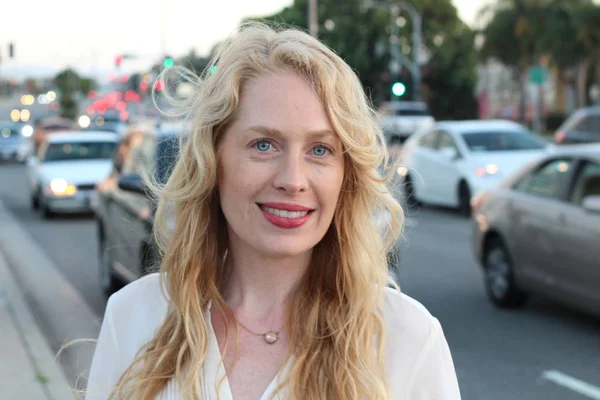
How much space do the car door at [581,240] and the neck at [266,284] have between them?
18.3 ft

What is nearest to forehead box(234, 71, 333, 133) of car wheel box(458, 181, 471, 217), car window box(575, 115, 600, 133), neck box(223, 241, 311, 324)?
neck box(223, 241, 311, 324)

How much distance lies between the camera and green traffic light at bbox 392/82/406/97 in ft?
61.7

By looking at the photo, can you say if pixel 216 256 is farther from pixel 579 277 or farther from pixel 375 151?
pixel 579 277

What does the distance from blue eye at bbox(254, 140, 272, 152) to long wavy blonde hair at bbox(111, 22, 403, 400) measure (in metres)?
0.09

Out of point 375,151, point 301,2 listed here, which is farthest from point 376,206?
point 301,2

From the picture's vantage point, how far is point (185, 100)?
7.84ft

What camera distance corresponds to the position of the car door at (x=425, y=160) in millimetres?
18078

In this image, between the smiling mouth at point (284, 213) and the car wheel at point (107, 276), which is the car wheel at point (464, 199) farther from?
the smiling mouth at point (284, 213)

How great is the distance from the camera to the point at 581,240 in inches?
298

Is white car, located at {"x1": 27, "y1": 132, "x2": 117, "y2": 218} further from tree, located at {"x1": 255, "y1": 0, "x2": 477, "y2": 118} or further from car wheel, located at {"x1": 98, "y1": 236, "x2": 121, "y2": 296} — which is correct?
tree, located at {"x1": 255, "y1": 0, "x2": 477, "y2": 118}

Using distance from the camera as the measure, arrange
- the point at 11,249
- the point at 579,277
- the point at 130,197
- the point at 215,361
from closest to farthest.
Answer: the point at 215,361 < the point at 579,277 < the point at 130,197 < the point at 11,249

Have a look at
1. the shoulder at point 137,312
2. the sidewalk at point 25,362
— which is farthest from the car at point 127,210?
the shoulder at point 137,312

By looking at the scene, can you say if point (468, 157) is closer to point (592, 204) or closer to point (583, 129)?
point (583, 129)

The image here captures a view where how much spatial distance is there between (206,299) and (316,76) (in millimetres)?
551
